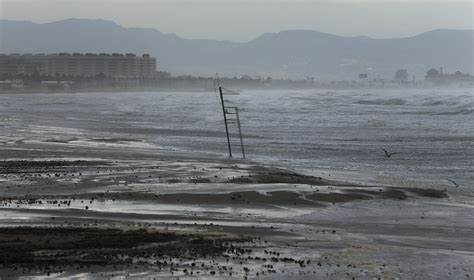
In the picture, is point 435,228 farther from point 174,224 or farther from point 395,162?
point 395,162

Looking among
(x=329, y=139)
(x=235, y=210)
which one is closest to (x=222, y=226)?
(x=235, y=210)

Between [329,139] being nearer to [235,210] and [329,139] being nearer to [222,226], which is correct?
[235,210]

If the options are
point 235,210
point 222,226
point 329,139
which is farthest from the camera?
point 329,139

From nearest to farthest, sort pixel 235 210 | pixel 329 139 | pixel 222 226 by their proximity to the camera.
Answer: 1. pixel 222 226
2. pixel 235 210
3. pixel 329 139

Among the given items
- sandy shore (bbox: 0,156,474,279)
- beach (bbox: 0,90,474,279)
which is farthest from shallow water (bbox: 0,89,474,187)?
sandy shore (bbox: 0,156,474,279)

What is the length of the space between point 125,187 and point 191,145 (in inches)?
654

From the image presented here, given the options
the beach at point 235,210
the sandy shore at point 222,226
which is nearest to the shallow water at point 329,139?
the beach at point 235,210

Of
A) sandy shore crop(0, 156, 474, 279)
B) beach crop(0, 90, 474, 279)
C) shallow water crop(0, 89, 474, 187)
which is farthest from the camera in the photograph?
shallow water crop(0, 89, 474, 187)

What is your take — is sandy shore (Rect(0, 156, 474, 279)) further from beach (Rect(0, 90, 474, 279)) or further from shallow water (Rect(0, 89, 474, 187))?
shallow water (Rect(0, 89, 474, 187))

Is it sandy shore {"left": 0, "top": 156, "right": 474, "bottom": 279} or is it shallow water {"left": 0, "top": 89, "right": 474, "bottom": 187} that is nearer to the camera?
sandy shore {"left": 0, "top": 156, "right": 474, "bottom": 279}

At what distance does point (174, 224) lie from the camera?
14148mm

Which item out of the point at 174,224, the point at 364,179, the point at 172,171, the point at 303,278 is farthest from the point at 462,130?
the point at 303,278

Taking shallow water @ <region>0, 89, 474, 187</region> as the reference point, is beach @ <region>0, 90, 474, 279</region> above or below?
above

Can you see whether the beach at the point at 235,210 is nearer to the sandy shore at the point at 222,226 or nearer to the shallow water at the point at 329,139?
the sandy shore at the point at 222,226
